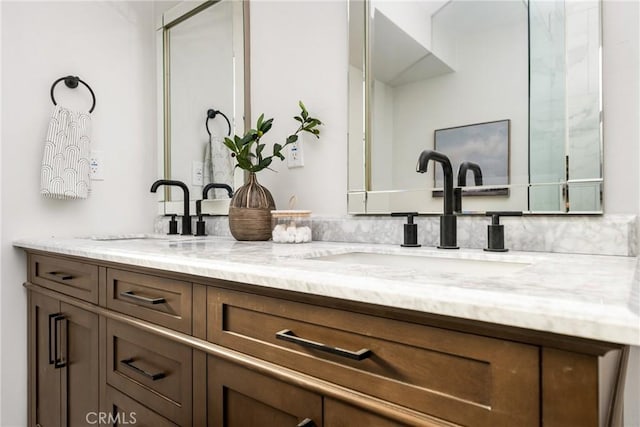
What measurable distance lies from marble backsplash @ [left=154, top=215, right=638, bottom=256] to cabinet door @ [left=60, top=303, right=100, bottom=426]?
0.82m

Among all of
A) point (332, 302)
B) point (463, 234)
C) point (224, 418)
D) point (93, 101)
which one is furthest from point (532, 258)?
point (93, 101)

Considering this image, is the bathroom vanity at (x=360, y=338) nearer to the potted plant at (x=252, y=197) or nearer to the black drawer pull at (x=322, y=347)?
the black drawer pull at (x=322, y=347)

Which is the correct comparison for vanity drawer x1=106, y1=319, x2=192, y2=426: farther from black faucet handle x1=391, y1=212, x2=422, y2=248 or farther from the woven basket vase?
black faucet handle x1=391, y1=212, x2=422, y2=248

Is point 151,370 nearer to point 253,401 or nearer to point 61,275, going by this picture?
point 253,401

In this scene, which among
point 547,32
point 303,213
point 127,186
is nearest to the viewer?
point 547,32

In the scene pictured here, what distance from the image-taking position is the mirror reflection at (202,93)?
5.86ft

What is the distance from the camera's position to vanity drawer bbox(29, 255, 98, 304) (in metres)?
1.26

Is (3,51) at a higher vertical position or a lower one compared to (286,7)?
lower

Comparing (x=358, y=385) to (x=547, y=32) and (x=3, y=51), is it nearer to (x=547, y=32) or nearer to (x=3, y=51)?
(x=547, y=32)

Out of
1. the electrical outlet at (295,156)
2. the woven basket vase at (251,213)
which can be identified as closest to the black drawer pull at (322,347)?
the woven basket vase at (251,213)

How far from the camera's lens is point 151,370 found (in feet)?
3.34

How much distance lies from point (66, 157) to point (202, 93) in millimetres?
640

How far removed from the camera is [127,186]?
2.02m

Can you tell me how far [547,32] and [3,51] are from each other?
1928 millimetres
